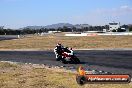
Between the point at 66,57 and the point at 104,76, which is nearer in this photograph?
the point at 104,76

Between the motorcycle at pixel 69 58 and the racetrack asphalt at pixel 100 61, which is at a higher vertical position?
the motorcycle at pixel 69 58

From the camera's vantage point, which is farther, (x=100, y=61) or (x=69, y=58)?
(x=100, y=61)

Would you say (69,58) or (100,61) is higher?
(69,58)

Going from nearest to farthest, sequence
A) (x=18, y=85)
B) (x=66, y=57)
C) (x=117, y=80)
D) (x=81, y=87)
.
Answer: (x=117, y=80) < (x=81, y=87) < (x=18, y=85) < (x=66, y=57)

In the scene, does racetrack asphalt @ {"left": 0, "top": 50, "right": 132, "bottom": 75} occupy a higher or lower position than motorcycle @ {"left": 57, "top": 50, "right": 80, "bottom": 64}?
lower

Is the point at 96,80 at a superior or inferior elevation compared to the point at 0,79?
superior

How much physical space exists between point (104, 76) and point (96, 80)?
0.28 metres

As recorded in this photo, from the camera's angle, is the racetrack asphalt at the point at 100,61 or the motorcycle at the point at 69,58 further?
the motorcycle at the point at 69,58

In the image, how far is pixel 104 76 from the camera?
1120 centimetres

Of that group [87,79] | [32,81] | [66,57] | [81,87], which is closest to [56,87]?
[81,87]

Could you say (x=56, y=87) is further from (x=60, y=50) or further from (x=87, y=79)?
(x=60, y=50)

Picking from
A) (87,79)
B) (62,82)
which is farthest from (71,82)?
(87,79)

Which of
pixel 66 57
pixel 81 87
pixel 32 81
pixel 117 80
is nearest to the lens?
pixel 117 80

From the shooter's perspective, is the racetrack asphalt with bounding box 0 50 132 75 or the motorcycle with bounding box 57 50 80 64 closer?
the racetrack asphalt with bounding box 0 50 132 75
